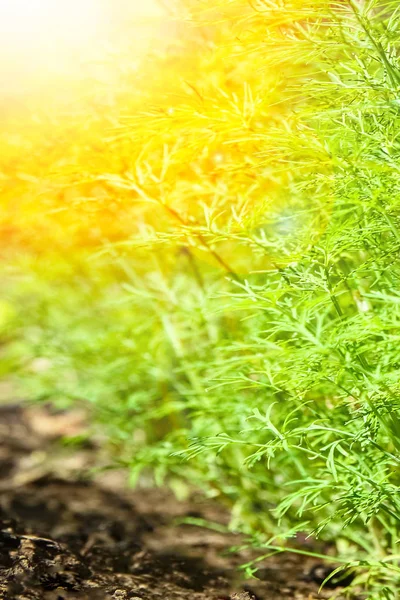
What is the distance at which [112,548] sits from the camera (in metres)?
2.04

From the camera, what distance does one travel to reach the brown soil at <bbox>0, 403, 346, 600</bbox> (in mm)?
1613

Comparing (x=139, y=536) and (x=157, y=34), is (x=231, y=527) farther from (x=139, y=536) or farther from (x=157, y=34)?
(x=157, y=34)

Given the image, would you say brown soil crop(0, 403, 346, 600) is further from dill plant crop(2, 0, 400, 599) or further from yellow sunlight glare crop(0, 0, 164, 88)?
yellow sunlight glare crop(0, 0, 164, 88)

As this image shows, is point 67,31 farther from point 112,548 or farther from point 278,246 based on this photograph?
point 112,548

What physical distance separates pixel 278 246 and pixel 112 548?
127cm

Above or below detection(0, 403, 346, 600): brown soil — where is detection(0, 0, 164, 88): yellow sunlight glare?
above

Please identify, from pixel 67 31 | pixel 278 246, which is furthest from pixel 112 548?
pixel 67 31

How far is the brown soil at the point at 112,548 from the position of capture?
5.29 feet

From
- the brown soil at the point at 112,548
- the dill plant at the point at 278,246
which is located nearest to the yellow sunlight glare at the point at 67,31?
the dill plant at the point at 278,246

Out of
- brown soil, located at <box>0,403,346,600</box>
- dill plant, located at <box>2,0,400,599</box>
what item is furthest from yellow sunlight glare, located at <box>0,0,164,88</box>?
brown soil, located at <box>0,403,346,600</box>

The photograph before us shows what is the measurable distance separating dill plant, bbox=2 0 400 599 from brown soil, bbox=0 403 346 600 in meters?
0.15

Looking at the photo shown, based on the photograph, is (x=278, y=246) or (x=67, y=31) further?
(x=67, y=31)

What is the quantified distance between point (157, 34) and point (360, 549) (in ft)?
6.01

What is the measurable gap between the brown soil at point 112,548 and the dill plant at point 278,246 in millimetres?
149
